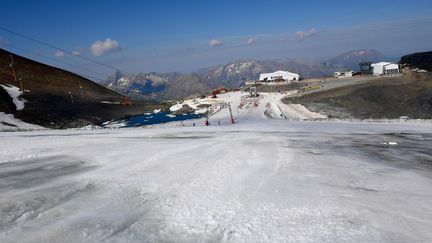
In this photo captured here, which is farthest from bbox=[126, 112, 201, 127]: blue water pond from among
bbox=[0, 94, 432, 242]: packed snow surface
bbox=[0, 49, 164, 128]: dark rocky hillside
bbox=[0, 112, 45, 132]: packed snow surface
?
bbox=[0, 94, 432, 242]: packed snow surface

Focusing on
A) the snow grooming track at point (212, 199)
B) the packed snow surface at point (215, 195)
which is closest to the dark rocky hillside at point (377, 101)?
the packed snow surface at point (215, 195)

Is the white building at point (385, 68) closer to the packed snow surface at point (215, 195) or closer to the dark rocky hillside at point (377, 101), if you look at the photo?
the dark rocky hillside at point (377, 101)

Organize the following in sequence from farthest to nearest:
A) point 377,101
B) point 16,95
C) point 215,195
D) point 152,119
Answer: point 377,101
point 152,119
point 16,95
point 215,195

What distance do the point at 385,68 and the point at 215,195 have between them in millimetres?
170538

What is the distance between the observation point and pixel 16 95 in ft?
200

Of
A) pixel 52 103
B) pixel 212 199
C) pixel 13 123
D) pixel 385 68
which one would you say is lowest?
pixel 212 199

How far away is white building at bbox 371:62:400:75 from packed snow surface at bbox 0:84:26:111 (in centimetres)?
14508

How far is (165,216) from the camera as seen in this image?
8742mm

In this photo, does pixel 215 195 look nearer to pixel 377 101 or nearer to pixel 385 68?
pixel 377 101

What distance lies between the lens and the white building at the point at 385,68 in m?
158

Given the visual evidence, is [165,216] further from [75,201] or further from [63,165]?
[63,165]

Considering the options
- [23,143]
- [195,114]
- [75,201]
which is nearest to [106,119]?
[195,114]

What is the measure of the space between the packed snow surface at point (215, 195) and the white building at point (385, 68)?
157 meters

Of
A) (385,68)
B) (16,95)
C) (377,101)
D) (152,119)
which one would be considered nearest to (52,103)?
(16,95)
